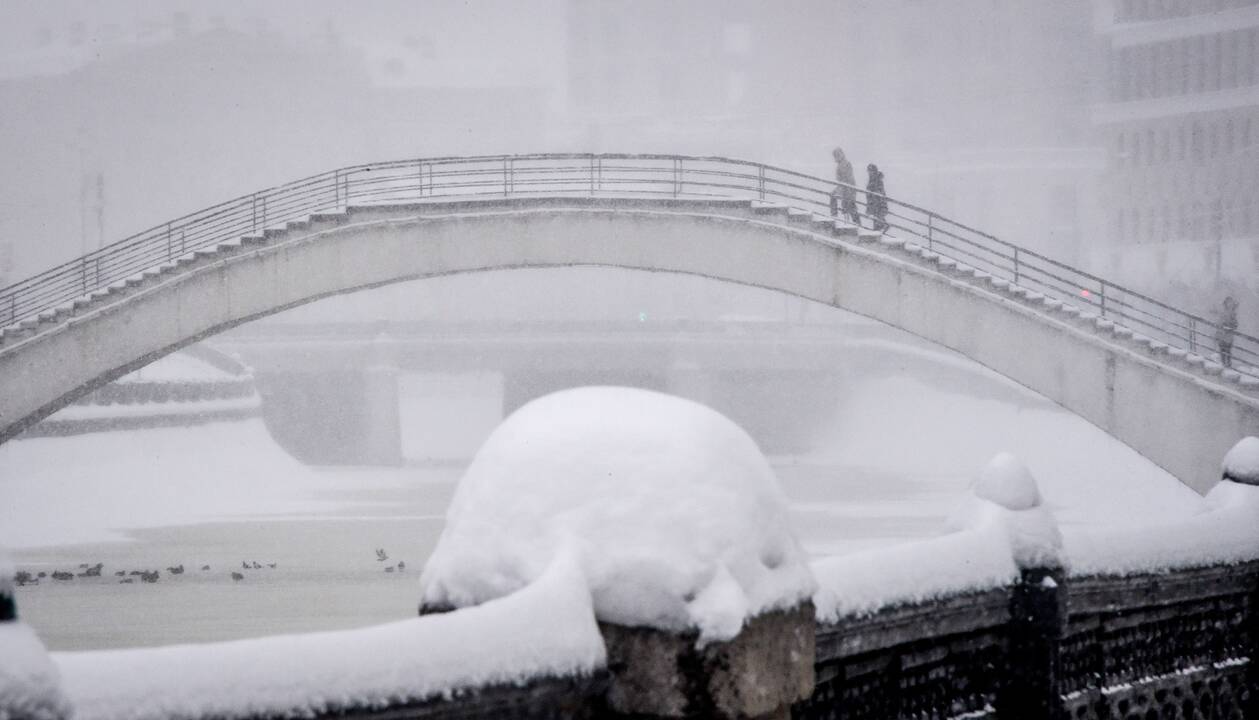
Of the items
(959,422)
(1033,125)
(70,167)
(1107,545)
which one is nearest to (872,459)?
(959,422)

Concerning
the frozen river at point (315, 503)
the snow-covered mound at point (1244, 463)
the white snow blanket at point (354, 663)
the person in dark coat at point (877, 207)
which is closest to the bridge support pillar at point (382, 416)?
the frozen river at point (315, 503)

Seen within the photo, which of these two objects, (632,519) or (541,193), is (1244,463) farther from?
(541,193)

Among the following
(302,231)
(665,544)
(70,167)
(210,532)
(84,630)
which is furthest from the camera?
(70,167)

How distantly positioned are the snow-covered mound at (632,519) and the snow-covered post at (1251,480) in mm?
4161

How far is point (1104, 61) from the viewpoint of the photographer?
253 feet

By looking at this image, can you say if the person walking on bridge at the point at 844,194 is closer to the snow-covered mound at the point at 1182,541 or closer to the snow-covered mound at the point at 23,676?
the snow-covered mound at the point at 1182,541

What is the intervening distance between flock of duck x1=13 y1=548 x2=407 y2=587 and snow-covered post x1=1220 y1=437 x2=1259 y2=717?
1892 cm

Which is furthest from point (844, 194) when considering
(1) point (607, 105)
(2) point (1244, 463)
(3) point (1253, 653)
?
(1) point (607, 105)

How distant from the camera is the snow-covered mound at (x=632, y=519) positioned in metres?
3.56

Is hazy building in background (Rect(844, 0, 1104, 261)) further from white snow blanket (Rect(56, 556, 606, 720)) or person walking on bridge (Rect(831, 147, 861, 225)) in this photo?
white snow blanket (Rect(56, 556, 606, 720))

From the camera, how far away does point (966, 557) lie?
17.4 feet

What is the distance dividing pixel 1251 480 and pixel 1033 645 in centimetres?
280

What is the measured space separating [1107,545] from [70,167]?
85866mm

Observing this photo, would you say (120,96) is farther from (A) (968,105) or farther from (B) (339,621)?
(B) (339,621)
